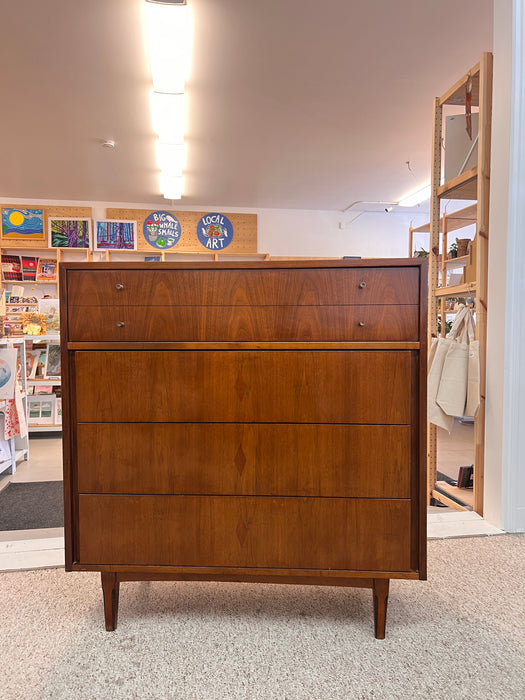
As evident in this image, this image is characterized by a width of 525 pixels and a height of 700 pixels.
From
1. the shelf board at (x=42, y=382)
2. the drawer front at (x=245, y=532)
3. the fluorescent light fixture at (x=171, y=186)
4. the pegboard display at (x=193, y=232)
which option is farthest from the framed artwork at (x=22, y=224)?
the drawer front at (x=245, y=532)

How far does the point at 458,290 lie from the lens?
2.47m

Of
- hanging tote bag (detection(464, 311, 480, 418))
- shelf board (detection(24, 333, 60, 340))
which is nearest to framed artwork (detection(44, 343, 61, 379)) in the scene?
shelf board (detection(24, 333, 60, 340))

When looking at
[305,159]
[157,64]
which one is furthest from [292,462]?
[305,159]

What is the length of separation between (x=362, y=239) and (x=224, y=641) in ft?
23.5

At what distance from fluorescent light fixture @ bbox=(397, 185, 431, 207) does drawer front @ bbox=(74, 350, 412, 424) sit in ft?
18.9

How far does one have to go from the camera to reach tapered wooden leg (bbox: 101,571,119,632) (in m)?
1.34

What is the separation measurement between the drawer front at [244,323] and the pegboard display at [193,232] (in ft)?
19.2

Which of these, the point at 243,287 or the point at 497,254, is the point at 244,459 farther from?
the point at 497,254

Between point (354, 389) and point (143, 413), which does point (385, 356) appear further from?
point (143, 413)

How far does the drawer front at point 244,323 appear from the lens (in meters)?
1.28

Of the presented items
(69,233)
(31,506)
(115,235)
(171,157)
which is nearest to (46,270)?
(69,233)

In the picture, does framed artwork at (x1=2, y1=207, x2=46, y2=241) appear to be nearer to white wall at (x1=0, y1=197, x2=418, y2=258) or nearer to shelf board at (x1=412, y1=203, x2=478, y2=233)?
white wall at (x1=0, y1=197, x2=418, y2=258)

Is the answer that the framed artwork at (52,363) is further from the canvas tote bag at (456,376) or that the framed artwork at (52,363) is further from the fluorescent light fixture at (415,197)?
the fluorescent light fixture at (415,197)

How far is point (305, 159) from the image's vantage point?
5020 mm
